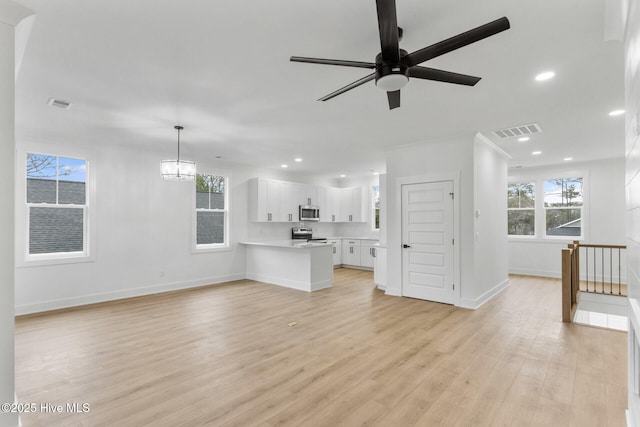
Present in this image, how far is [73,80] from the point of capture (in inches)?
119

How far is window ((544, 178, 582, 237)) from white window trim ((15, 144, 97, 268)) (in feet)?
31.6

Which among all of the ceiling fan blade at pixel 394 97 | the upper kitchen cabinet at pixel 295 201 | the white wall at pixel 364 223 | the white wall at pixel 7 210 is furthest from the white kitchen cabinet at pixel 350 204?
the white wall at pixel 7 210

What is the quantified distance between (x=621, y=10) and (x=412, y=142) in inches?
141

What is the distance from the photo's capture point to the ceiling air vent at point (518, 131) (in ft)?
14.8

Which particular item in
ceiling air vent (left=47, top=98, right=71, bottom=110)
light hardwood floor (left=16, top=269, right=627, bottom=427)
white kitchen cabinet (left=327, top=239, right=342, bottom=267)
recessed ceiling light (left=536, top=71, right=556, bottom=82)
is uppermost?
recessed ceiling light (left=536, top=71, right=556, bottom=82)

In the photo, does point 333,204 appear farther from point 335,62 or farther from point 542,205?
point 335,62

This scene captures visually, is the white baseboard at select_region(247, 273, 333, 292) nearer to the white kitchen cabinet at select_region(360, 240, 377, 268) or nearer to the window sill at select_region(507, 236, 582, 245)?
the white kitchen cabinet at select_region(360, 240, 377, 268)

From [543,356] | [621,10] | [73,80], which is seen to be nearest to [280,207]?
[73,80]

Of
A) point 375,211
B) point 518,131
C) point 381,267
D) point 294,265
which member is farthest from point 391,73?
point 375,211

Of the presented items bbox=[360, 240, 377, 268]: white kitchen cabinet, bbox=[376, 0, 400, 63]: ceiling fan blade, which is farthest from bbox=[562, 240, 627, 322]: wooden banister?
bbox=[360, 240, 377, 268]: white kitchen cabinet

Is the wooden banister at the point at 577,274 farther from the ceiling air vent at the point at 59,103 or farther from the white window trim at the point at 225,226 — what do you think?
the ceiling air vent at the point at 59,103

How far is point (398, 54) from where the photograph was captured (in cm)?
194

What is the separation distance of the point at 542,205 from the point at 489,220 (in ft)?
10.7

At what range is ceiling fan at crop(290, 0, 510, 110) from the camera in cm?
164
